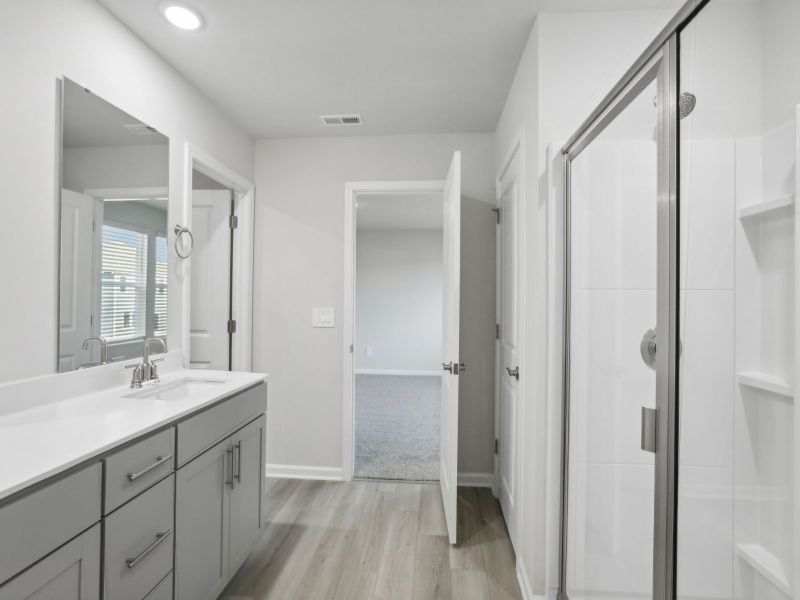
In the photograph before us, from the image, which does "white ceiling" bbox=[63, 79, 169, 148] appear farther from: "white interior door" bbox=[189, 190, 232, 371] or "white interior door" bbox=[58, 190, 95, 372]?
"white interior door" bbox=[189, 190, 232, 371]

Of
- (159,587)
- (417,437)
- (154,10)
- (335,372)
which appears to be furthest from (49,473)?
(417,437)

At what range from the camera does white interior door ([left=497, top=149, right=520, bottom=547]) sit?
7.04ft

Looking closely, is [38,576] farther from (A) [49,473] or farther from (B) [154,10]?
(B) [154,10]

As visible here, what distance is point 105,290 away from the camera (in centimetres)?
173

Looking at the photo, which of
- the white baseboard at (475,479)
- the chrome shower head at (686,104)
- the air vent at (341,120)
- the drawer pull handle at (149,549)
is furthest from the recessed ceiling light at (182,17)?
the white baseboard at (475,479)

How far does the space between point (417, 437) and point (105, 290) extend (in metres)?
2.91

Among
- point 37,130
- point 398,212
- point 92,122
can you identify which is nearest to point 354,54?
point 92,122

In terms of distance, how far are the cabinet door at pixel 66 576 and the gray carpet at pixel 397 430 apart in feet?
6.81

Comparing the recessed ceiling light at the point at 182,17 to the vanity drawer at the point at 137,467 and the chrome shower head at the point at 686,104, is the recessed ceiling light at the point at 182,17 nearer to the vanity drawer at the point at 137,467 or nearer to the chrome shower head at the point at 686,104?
the vanity drawer at the point at 137,467

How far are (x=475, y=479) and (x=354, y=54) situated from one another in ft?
8.89

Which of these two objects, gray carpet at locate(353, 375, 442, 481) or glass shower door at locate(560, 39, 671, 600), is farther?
gray carpet at locate(353, 375, 442, 481)

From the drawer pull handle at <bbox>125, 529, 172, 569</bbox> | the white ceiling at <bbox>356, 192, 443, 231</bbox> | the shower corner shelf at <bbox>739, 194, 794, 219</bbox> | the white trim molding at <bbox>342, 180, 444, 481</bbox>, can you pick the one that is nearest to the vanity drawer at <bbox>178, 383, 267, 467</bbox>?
the drawer pull handle at <bbox>125, 529, 172, 569</bbox>

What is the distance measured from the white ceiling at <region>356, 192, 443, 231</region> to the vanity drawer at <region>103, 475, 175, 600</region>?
373 centimetres

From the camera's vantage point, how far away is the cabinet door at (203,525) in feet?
4.71
